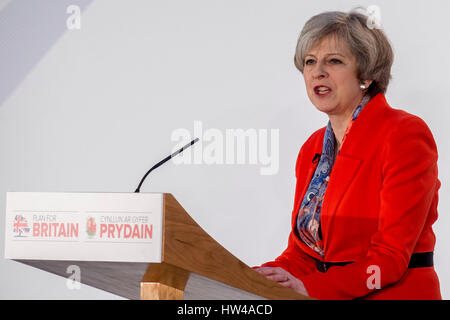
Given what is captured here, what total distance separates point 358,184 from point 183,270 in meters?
0.81

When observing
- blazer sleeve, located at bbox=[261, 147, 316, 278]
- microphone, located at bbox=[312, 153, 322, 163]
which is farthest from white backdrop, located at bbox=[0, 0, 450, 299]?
blazer sleeve, located at bbox=[261, 147, 316, 278]

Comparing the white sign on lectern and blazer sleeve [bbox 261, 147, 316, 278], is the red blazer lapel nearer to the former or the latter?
blazer sleeve [bbox 261, 147, 316, 278]

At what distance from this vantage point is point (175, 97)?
8.50 feet

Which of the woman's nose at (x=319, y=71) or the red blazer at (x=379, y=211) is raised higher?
the woman's nose at (x=319, y=71)

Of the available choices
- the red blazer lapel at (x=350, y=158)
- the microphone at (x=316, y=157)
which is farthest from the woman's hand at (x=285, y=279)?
the microphone at (x=316, y=157)

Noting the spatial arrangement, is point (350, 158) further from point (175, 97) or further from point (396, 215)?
point (175, 97)

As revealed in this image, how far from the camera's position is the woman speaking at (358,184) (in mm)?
1472

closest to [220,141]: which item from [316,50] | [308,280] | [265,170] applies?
[265,170]

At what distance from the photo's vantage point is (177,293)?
1.16m

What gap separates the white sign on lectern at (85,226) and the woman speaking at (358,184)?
51 centimetres

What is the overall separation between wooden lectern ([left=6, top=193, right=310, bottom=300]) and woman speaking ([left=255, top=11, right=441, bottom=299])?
26 centimetres

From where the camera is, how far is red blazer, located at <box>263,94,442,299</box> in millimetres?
1456

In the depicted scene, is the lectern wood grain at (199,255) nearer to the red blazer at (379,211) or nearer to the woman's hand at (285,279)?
the woman's hand at (285,279)

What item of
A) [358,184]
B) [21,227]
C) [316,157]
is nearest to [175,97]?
[316,157]
